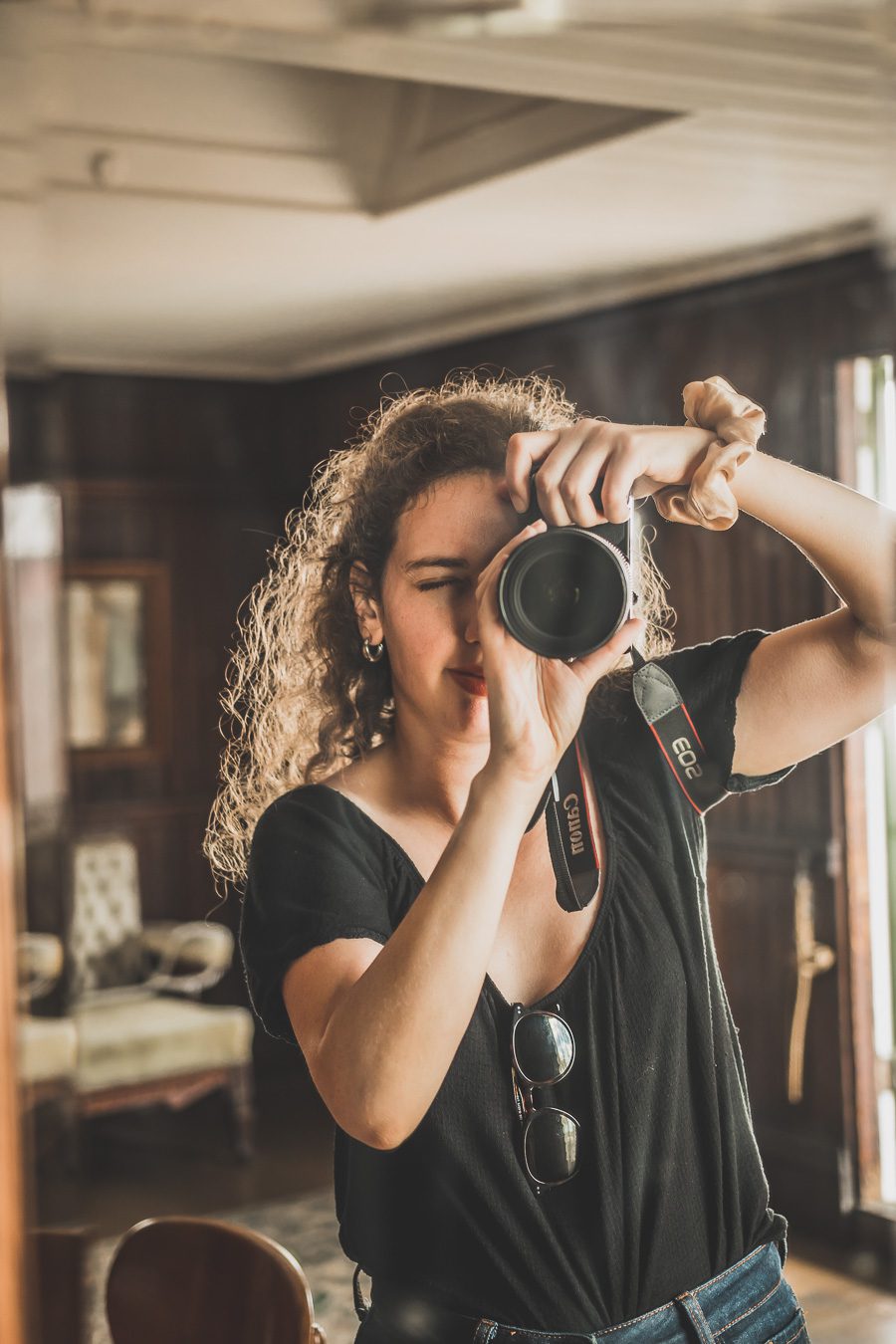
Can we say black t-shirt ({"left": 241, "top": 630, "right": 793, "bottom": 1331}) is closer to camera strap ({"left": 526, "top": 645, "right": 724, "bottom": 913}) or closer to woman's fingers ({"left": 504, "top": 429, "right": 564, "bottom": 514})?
camera strap ({"left": 526, "top": 645, "right": 724, "bottom": 913})

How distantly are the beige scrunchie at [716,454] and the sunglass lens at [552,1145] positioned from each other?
0.33 metres

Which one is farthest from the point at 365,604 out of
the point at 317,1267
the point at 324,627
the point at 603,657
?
the point at 317,1267

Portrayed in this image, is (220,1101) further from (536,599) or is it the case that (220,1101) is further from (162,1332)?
(536,599)

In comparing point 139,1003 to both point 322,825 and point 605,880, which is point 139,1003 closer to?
point 322,825

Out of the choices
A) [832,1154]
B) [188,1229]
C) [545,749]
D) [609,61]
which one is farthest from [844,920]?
[609,61]

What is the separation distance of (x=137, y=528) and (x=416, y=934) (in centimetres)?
28

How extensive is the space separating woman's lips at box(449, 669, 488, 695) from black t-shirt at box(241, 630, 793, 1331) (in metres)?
0.07

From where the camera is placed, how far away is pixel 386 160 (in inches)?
28.8

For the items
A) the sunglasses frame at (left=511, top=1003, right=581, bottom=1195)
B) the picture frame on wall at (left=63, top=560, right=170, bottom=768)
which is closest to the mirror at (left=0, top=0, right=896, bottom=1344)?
the picture frame on wall at (left=63, top=560, right=170, bottom=768)

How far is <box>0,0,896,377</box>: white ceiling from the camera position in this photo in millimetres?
685

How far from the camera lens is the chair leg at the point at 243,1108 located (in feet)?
2.29

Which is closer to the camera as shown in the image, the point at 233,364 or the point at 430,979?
the point at 430,979

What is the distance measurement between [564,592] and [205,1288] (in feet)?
1.46

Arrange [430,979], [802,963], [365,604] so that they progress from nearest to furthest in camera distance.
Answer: [430,979] < [365,604] < [802,963]
